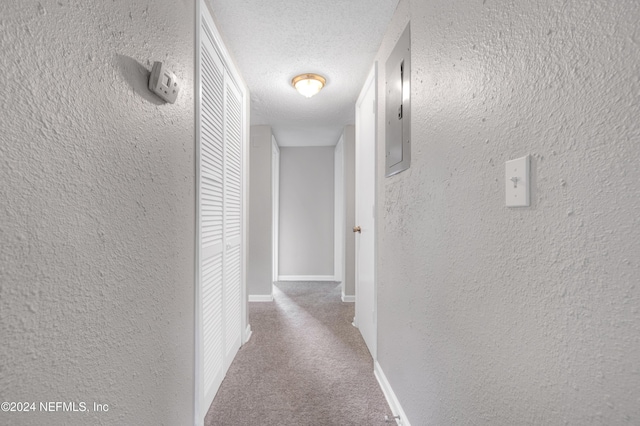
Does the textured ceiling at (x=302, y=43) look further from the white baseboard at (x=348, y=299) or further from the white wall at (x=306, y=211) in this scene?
the white baseboard at (x=348, y=299)

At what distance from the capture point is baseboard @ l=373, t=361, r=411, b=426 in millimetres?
1435

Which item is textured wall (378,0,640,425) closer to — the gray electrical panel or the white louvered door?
the gray electrical panel

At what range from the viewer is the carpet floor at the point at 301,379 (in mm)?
1541

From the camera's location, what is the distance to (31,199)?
20.6 inches

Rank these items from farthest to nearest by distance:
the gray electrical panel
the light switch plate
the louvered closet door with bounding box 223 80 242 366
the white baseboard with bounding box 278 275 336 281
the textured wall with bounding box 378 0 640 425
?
the white baseboard with bounding box 278 275 336 281
the louvered closet door with bounding box 223 80 242 366
the gray electrical panel
the light switch plate
the textured wall with bounding box 378 0 640 425

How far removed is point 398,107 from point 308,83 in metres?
1.01

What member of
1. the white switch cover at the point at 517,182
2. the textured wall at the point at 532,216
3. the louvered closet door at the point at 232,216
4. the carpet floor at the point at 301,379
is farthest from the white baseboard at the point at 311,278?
the white switch cover at the point at 517,182

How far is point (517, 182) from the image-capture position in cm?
67

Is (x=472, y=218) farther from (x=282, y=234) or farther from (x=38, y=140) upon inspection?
(x=282, y=234)

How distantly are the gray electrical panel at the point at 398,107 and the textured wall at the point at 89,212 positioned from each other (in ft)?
3.38

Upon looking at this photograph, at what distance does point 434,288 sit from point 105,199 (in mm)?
1108

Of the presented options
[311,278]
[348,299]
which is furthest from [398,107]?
[311,278]

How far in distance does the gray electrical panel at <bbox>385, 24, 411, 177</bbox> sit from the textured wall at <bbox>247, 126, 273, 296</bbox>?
2.07 m

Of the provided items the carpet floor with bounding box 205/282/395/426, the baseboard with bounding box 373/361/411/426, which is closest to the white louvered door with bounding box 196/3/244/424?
the carpet floor with bounding box 205/282/395/426
